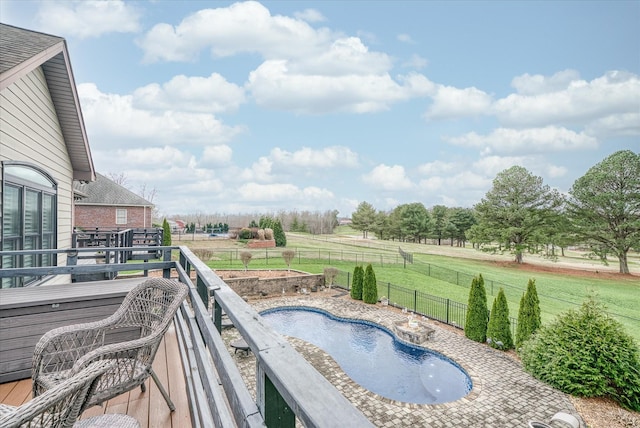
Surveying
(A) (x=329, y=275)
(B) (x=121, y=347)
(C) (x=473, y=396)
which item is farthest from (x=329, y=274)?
(B) (x=121, y=347)

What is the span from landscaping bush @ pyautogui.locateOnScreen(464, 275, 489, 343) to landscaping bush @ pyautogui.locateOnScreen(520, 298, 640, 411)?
304cm

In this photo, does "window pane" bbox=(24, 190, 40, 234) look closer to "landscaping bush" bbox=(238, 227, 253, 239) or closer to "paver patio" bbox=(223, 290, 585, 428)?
"paver patio" bbox=(223, 290, 585, 428)

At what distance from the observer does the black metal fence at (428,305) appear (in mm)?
13922

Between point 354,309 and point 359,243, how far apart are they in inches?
1020

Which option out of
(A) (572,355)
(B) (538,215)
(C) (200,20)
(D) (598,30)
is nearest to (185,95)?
(C) (200,20)

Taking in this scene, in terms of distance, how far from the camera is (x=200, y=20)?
13.9 m

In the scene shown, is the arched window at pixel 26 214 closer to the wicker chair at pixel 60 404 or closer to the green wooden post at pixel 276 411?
Answer: the wicker chair at pixel 60 404

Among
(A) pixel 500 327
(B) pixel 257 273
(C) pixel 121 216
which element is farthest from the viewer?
(C) pixel 121 216

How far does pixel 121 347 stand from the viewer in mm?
2021

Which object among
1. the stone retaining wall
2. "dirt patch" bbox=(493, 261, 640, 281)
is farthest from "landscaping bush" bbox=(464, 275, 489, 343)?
"dirt patch" bbox=(493, 261, 640, 281)

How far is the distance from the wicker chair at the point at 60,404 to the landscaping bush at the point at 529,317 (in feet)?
39.5

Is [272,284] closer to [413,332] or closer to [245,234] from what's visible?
[413,332]

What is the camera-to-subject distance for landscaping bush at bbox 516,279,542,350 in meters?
10.4

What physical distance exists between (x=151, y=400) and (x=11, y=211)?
4124 millimetres
